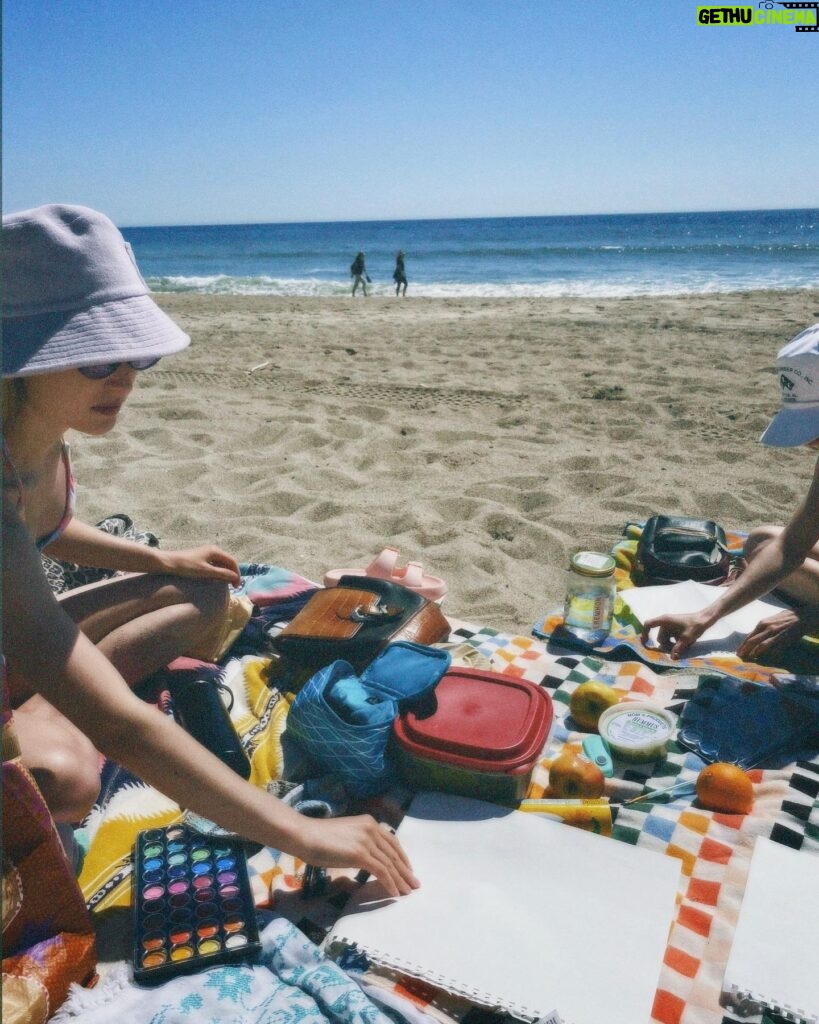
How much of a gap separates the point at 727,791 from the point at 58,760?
1490mm

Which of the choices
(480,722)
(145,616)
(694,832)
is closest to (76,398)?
(145,616)

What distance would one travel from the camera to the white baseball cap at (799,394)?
227cm

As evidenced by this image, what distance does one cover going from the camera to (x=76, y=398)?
1641 millimetres

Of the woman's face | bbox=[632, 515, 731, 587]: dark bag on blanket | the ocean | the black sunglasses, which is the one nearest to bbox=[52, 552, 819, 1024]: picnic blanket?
bbox=[632, 515, 731, 587]: dark bag on blanket

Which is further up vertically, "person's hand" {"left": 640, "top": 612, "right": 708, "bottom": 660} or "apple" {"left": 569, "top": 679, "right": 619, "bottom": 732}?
"person's hand" {"left": 640, "top": 612, "right": 708, "bottom": 660}

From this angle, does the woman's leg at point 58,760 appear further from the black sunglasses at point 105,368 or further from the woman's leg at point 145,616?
the black sunglasses at point 105,368

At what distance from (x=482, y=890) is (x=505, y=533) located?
212 centimetres

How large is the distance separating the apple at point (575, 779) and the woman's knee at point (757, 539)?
1373mm

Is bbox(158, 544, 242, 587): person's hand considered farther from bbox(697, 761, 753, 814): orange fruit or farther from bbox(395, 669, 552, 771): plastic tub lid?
bbox(697, 761, 753, 814): orange fruit

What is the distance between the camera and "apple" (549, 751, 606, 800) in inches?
74.5

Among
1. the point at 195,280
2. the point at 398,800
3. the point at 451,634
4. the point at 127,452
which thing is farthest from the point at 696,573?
the point at 195,280

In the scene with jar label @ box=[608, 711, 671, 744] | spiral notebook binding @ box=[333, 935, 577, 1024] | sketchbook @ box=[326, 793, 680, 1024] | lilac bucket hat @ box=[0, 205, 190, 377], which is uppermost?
lilac bucket hat @ box=[0, 205, 190, 377]

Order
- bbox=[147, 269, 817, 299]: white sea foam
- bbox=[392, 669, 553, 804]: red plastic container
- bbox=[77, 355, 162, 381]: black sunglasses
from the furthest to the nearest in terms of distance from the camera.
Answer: bbox=[147, 269, 817, 299]: white sea foam, bbox=[392, 669, 553, 804]: red plastic container, bbox=[77, 355, 162, 381]: black sunglasses

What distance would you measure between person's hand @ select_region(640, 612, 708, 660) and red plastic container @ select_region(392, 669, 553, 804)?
0.72m
